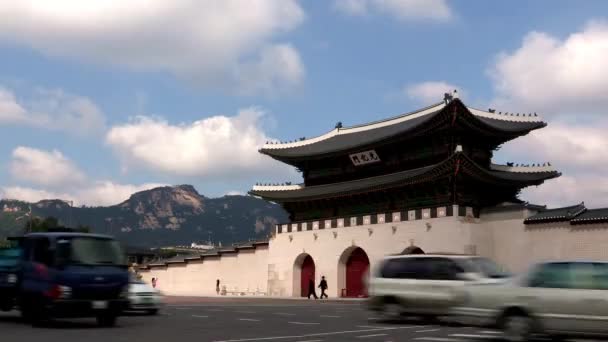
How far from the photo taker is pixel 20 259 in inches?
706

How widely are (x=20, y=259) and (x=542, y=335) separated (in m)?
12.1

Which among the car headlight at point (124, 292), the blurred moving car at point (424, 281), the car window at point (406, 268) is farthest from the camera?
the car window at point (406, 268)

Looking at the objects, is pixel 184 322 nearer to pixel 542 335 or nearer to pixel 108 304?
pixel 108 304

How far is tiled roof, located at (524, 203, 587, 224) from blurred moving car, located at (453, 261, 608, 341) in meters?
25.5

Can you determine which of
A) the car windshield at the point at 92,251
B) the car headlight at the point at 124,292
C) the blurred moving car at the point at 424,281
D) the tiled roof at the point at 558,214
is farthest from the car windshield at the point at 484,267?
the tiled roof at the point at 558,214

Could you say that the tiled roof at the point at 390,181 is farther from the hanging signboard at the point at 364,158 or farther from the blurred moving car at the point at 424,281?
the blurred moving car at the point at 424,281

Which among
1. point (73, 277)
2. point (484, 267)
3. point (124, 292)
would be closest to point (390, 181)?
point (484, 267)

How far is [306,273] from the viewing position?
172 feet

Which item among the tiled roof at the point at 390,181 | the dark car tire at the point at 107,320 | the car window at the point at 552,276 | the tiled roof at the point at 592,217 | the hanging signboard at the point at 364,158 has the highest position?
the hanging signboard at the point at 364,158

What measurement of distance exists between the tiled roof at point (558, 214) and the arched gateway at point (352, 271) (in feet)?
39.2

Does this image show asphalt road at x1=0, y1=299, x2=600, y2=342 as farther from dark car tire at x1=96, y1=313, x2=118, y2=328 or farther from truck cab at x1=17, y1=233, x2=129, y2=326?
truck cab at x1=17, y1=233, x2=129, y2=326

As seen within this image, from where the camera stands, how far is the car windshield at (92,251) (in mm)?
16656

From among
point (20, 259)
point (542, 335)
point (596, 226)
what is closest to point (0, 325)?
point (20, 259)

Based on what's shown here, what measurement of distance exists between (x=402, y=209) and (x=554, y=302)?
32.3m
